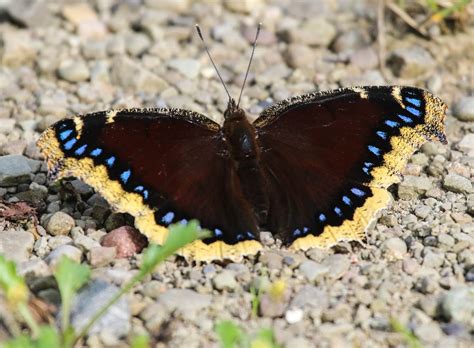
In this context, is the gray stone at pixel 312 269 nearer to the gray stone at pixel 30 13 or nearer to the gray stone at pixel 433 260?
the gray stone at pixel 433 260

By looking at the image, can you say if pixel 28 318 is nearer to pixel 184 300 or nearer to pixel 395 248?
pixel 184 300

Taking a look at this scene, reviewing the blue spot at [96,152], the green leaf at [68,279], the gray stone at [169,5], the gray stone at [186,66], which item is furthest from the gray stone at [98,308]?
the gray stone at [169,5]

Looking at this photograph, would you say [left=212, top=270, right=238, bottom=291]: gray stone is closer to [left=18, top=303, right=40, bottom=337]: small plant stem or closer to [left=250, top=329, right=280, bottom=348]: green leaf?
[left=250, top=329, right=280, bottom=348]: green leaf

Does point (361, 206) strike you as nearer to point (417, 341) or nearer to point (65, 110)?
point (417, 341)

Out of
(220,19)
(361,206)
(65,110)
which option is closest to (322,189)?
(361,206)

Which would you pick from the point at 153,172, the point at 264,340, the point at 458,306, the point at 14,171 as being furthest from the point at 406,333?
the point at 14,171

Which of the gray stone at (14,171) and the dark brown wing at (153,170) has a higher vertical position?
the gray stone at (14,171)

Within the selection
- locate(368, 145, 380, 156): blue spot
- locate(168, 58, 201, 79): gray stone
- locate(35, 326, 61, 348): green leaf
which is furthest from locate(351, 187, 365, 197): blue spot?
locate(168, 58, 201, 79): gray stone

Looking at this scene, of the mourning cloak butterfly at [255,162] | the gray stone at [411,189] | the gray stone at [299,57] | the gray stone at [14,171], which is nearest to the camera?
the mourning cloak butterfly at [255,162]
